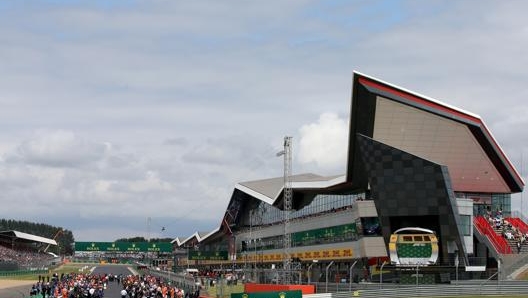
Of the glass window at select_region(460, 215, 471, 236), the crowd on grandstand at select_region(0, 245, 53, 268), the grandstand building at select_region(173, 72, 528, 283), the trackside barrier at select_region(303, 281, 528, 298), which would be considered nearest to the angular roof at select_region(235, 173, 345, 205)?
the grandstand building at select_region(173, 72, 528, 283)

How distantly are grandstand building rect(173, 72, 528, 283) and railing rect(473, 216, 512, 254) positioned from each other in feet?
0.31

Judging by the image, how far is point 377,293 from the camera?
46875 mm

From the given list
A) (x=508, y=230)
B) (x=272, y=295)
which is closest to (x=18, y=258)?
(x=508, y=230)

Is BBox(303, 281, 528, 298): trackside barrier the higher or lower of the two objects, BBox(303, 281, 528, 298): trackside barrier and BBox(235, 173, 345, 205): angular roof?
the lower

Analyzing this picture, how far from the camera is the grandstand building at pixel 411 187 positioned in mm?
61594

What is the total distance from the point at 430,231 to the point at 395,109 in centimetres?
1243

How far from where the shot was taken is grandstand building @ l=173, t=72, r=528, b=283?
202 feet

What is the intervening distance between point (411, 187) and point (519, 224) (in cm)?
1474

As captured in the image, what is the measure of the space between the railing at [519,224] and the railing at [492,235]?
377 centimetres

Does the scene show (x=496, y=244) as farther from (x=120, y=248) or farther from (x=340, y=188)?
(x=120, y=248)

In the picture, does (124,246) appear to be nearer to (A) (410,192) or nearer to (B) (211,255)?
(B) (211,255)

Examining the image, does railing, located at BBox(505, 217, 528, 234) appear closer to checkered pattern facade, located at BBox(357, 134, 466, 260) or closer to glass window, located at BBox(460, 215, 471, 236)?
glass window, located at BBox(460, 215, 471, 236)

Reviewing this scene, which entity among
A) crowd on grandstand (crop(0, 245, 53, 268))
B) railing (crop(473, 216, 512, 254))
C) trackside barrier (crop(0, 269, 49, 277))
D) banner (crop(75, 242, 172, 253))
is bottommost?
trackside barrier (crop(0, 269, 49, 277))

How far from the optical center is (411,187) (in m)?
62.6
